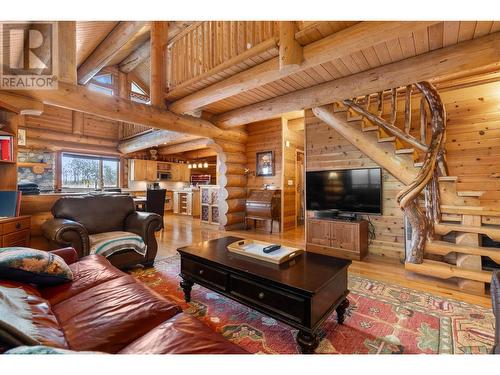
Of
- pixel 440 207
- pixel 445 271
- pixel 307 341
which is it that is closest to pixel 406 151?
pixel 440 207

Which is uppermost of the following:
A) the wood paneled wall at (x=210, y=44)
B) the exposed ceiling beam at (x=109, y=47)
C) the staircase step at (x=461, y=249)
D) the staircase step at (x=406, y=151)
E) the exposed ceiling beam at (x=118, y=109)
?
the exposed ceiling beam at (x=109, y=47)

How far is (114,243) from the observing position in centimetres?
262

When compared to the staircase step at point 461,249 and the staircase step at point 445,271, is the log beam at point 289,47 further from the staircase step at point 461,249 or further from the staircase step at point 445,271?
the staircase step at point 445,271

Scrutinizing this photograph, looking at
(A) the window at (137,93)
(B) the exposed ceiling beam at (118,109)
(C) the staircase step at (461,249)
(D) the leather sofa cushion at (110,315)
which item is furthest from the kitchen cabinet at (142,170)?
(C) the staircase step at (461,249)

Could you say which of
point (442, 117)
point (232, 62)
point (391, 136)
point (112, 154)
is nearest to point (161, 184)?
point (112, 154)

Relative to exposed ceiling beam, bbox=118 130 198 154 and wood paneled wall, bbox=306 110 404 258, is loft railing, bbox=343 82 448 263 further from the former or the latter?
exposed ceiling beam, bbox=118 130 198 154

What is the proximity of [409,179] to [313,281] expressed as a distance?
247 cm

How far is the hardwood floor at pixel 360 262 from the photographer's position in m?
2.37

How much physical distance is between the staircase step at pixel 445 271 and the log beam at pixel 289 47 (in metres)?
2.76

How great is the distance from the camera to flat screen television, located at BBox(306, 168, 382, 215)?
3.49 m

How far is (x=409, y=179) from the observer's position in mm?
3045

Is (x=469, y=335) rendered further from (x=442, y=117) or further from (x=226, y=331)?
(x=442, y=117)

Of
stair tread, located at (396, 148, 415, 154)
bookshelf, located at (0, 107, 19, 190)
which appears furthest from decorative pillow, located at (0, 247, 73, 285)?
stair tread, located at (396, 148, 415, 154)

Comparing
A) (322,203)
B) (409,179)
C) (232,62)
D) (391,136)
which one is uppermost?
(232,62)
